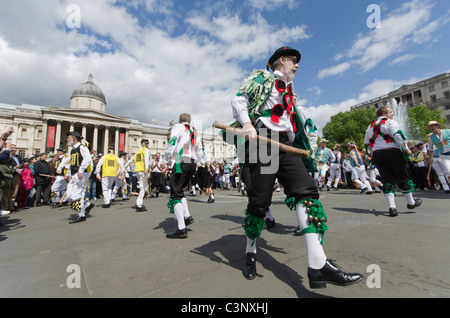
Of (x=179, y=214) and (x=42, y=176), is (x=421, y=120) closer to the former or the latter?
(x=179, y=214)

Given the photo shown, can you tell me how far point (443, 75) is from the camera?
172 feet

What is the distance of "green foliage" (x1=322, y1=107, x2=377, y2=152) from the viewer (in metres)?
49.4

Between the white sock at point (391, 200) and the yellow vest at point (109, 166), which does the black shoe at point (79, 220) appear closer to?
the yellow vest at point (109, 166)

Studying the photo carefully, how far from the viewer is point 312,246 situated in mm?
1723

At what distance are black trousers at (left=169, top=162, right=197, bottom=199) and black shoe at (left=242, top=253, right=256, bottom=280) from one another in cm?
208

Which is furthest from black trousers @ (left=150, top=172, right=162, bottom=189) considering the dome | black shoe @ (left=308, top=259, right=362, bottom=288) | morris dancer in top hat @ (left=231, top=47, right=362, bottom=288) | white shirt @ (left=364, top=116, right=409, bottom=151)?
the dome

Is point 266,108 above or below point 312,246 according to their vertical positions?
above

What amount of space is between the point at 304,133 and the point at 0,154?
19.6 ft

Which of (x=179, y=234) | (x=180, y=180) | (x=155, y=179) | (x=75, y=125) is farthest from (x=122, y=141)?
(x=179, y=234)

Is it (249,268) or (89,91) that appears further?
(89,91)

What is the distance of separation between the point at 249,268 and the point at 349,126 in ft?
186

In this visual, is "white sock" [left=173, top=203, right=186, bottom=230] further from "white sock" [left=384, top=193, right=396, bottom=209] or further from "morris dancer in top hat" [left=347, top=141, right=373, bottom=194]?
"morris dancer in top hat" [left=347, top=141, right=373, bottom=194]
